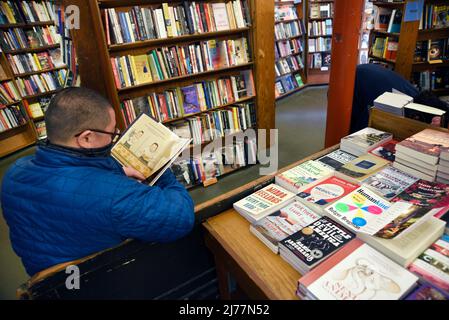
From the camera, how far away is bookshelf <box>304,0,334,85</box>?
5781 millimetres

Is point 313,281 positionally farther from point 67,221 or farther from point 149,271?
point 67,221

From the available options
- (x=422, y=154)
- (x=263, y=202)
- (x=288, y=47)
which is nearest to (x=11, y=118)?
(x=263, y=202)

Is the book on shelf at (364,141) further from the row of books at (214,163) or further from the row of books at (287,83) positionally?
the row of books at (287,83)

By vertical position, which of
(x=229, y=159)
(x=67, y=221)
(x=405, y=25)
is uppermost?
(x=405, y=25)

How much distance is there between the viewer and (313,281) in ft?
2.84

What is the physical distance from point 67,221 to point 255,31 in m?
2.63

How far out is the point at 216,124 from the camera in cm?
318

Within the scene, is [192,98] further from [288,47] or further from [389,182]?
[288,47]

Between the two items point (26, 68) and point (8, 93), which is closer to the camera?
point (8, 93)

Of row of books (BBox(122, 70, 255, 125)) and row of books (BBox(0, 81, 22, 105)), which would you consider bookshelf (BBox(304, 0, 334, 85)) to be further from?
row of books (BBox(0, 81, 22, 105))

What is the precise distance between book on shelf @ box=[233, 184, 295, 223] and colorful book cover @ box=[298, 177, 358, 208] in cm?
7

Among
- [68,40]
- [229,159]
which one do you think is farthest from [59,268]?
[229,159]

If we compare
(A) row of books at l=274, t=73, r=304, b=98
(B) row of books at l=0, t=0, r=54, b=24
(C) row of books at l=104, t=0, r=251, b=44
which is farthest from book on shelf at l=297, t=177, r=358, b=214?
(B) row of books at l=0, t=0, r=54, b=24

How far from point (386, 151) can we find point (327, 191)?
0.55 m
